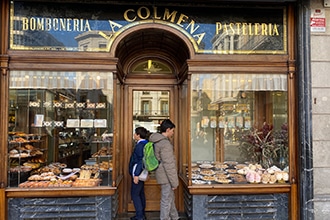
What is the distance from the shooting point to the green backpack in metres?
5.02

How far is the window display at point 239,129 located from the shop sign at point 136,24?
0.61 m

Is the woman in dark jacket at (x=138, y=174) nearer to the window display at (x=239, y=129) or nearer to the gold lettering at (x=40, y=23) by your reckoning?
the window display at (x=239, y=129)

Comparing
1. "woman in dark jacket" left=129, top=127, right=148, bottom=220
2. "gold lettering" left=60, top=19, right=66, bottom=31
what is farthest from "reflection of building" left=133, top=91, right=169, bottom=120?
"gold lettering" left=60, top=19, right=66, bottom=31

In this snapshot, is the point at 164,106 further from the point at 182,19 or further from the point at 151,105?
the point at 182,19

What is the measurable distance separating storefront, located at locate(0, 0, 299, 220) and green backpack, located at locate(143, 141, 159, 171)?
1.85 feet

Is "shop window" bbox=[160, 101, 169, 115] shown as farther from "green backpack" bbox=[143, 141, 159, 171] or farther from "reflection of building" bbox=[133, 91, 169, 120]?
"green backpack" bbox=[143, 141, 159, 171]

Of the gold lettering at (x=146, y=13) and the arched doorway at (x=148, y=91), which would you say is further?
the arched doorway at (x=148, y=91)

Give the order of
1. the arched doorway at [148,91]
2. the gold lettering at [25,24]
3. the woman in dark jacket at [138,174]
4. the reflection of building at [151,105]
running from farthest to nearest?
the reflection of building at [151,105] < the arched doorway at [148,91] < the woman in dark jacket at [138,174] < the gold lettering at [25,24]

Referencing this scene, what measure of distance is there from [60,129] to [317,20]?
16.9 ft

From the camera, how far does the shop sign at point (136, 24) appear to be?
5023 mm

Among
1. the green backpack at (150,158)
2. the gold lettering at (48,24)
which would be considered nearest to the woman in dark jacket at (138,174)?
the green backpack at (150,158)

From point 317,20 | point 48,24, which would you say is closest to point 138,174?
point 48,24

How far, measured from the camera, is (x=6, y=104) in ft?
16.0

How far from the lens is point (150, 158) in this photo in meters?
5.06
